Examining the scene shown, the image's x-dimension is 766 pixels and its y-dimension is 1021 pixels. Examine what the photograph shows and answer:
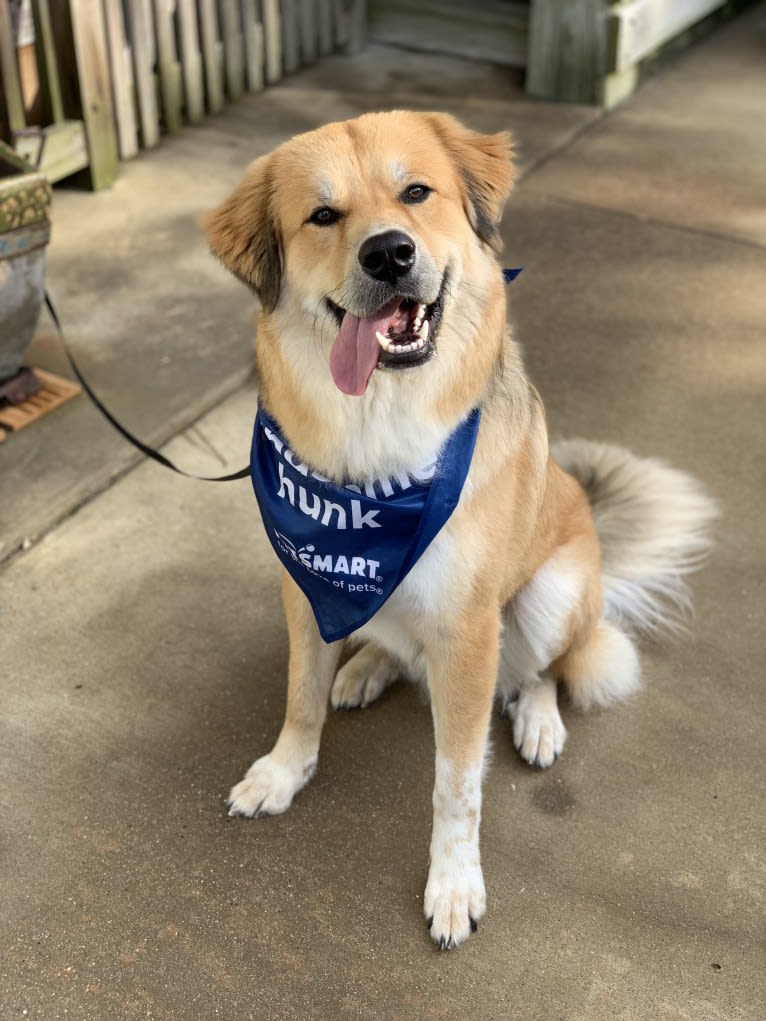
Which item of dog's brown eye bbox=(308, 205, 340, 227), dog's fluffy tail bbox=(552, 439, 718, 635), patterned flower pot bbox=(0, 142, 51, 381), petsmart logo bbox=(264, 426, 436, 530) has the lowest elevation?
dog's fluffy tail bbox=(552, 439, 718, 635)

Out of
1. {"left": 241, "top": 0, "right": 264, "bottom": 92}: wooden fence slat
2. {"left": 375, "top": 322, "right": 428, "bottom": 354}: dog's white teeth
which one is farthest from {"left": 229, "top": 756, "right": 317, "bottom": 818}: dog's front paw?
{"left": 241, "top": 0, "right": 264, "bottom": 92}: wooden fence slat

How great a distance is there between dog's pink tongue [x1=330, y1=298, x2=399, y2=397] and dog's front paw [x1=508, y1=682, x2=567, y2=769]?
1101 millimetres

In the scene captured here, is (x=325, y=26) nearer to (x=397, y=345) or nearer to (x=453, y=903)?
(x=397, y=345)

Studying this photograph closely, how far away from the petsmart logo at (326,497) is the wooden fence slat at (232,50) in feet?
15.4

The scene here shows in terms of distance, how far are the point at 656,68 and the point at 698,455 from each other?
4.13 metres

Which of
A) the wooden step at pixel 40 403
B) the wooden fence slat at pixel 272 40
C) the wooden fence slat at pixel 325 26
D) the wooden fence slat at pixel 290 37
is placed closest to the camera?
the wooden step at pixel 40 403

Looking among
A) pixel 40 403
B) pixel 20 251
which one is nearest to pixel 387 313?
pixel 20 251

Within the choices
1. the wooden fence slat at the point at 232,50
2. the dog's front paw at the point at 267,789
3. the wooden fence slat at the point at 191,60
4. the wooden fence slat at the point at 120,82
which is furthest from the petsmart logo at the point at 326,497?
the wooden fence slat at the point at 232,50

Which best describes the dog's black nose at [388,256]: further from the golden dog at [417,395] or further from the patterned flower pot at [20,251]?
the patterned flower pot at [20,251]

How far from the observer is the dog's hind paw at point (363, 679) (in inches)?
117

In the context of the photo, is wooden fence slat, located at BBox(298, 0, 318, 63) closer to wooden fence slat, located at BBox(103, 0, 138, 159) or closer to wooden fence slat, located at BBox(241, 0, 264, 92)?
wooden fence slat, located at BBox(241, 0, 264, 92)

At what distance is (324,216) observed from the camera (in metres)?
2.21

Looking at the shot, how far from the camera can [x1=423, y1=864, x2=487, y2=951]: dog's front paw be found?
2.39 meters

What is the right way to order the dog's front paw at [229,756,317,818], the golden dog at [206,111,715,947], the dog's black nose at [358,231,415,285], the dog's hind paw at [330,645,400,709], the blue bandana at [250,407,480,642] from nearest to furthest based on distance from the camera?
the dog's black nose at [358,231,415,285], the golden dog at [206,111,715,947], the blue bandana at [250,407,480,642], the dog's front paw at [229,756,317,818], the dog's hind paw at [330,645,400,709]
